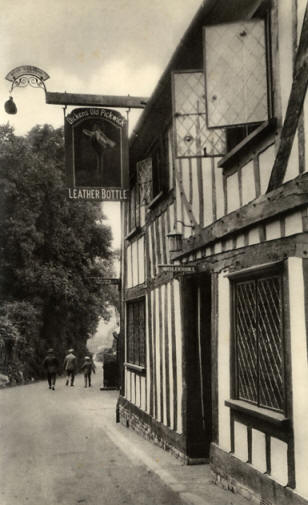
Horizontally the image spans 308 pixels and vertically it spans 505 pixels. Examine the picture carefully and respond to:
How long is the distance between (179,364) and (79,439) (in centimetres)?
310

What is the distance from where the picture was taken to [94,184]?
8.44 meters

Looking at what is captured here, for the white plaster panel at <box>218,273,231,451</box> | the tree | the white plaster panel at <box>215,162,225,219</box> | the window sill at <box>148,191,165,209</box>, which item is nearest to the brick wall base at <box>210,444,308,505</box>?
the white plaster panel at <box>218,273,231,451</box>

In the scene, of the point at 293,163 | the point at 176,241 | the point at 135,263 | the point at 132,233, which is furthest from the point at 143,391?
the point at 293,163

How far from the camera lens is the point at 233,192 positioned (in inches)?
255

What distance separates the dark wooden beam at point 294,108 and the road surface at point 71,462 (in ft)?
11.2

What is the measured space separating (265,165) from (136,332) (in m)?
7.21

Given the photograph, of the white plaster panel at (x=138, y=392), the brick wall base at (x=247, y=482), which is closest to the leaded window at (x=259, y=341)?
the brick wall base at (x=247, y=482)

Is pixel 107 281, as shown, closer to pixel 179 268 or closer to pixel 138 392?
pixel 138 392

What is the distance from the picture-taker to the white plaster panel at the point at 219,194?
6.83 meters

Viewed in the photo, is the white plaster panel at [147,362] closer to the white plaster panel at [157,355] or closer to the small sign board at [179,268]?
the white plaster panel at [157,355]

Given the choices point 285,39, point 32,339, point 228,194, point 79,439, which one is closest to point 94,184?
point 228,194

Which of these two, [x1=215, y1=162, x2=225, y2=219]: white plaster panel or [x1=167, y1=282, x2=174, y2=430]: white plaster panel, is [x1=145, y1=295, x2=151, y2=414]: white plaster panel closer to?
[x1=167, y1=282, x2=174, y2=430]: white plaster panel

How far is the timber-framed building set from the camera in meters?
4.93

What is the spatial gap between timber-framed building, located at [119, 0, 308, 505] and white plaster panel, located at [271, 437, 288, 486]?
0.05 ft
